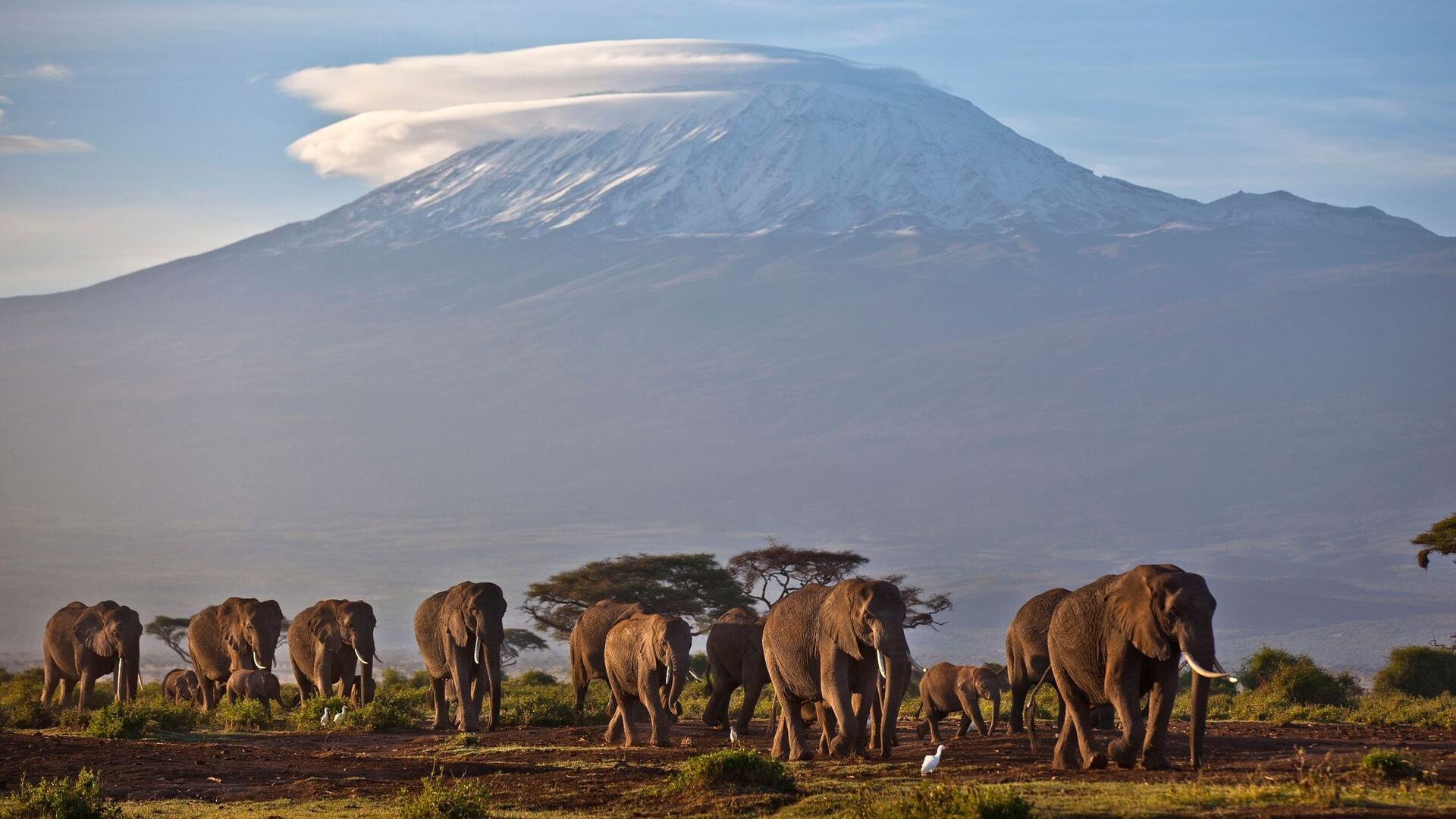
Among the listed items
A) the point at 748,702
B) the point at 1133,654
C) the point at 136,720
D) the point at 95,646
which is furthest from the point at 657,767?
the point at 95,646

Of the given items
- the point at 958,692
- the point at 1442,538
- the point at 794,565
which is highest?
the point at 794,565

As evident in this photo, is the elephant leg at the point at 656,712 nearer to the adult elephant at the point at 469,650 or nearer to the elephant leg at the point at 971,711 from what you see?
the elephant leg at the point at 971,711

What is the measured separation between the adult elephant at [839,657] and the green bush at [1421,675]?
717 inches

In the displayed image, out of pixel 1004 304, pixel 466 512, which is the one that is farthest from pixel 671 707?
pixel 1004 304

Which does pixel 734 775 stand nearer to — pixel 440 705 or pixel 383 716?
pixel 383 716

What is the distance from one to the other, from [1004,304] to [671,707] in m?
173

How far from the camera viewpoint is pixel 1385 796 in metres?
13.4

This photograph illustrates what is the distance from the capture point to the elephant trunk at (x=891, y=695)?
18422mm

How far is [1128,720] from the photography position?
54.2 ft

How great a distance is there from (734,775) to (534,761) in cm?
586

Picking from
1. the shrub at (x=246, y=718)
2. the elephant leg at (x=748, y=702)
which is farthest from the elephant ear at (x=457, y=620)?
the elephant leg at (x=748, y=702)

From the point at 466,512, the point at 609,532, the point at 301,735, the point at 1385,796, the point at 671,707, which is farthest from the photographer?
the point at 466,512

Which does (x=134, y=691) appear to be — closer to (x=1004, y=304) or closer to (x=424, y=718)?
(x=424, y=718)

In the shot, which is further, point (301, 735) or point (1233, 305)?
point (1233, 305)
